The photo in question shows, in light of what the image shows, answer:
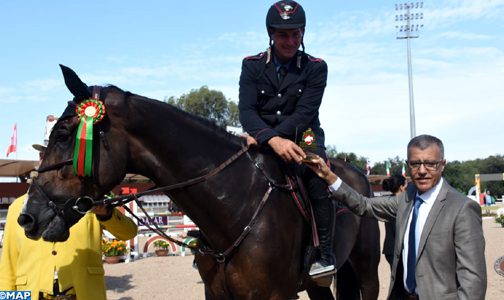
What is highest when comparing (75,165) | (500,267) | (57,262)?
(75,165)

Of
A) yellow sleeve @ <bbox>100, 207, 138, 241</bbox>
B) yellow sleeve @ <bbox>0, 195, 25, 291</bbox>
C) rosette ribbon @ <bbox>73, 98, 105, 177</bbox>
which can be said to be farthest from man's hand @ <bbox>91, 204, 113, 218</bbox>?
yellow sleeve @ <bbox>0, 195, 25, 291</bbox>

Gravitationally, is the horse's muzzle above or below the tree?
below

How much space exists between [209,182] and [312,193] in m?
0.99

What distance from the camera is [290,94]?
4.66m

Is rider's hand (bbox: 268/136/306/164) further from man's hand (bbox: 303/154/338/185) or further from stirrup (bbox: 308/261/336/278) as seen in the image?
stirrup (bbox: 308/261/336/278)

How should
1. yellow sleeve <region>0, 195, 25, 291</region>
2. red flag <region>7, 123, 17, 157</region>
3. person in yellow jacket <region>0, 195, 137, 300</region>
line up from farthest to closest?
red flag <region>7, 123, 17, 157</region>
yellow sleeve <region>0, 195, 25, 291</region>
person in yellow jacket <region>0, 195, 137, 300</region>

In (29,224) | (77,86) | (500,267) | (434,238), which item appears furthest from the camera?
(500,267)

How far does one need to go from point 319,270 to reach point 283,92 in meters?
1.58

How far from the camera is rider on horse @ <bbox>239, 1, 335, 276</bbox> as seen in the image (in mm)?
4508

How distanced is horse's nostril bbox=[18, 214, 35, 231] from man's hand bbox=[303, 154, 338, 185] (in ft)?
6.64

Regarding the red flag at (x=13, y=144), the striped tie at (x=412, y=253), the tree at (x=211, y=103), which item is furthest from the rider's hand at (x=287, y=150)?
the tree at (x=211, y=103)

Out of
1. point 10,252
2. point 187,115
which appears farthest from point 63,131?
point 10,252

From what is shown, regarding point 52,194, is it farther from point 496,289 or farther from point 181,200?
point 496,289

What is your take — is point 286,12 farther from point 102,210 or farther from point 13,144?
point 13,144
